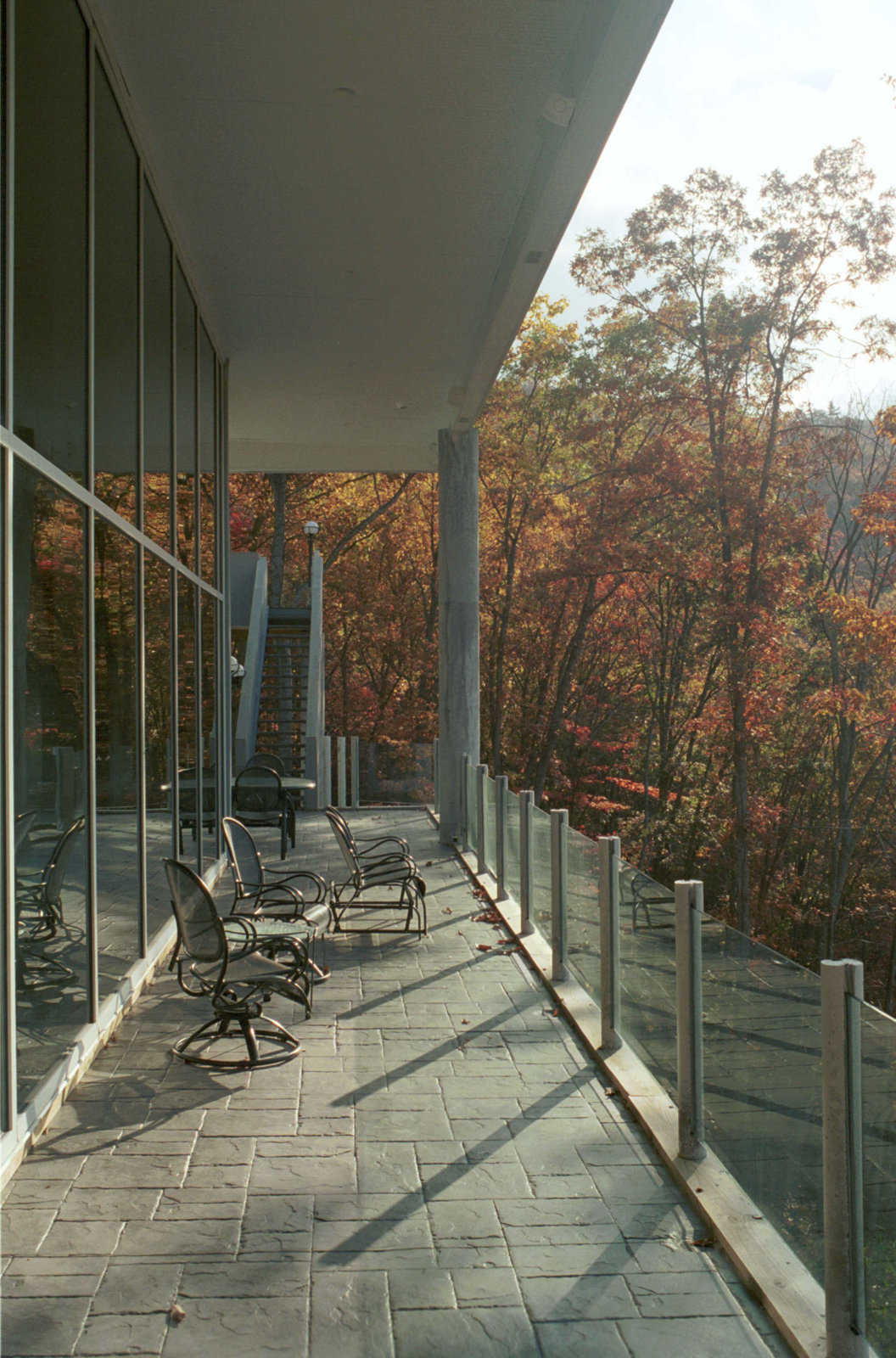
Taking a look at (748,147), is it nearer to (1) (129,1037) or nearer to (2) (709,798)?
(2) (709,798)

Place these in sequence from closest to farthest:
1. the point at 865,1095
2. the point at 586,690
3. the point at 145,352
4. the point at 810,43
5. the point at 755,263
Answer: the point at 865,1095 → the point at 145,352 → the point at 755,263 → the point at 810,43 → the point at 586,690

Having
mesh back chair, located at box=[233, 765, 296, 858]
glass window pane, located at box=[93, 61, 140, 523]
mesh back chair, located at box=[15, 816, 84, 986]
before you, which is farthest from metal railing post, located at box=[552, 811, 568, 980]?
mesh back chair, located at box=[233, 765, 296, 858]

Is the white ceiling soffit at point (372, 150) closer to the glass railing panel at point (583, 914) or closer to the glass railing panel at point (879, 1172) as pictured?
the glass railing panel at point (583, 914)

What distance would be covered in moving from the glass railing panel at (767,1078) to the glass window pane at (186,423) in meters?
6.05

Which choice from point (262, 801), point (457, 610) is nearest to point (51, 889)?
point (262, 801)

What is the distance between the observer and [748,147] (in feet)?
75.7

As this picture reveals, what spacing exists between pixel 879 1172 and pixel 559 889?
435 centimetres

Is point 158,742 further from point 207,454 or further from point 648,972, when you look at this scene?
point 207,454

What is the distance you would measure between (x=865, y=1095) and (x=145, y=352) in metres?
6.17

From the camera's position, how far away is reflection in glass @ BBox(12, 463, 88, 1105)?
4.47 meters

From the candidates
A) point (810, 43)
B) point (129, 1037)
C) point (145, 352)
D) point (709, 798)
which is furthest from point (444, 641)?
point (810, 43)

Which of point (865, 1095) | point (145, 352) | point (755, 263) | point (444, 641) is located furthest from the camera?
point (755, 263)

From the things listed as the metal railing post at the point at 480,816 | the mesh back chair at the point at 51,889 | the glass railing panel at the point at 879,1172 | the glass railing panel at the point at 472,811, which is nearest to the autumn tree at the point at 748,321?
the glass railing panel at the point at 472,811

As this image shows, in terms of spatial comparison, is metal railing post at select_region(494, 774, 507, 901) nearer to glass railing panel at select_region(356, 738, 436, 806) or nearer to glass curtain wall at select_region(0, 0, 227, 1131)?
Answer: glass curtain wall at select_region(0, 0, 227, 1131)
